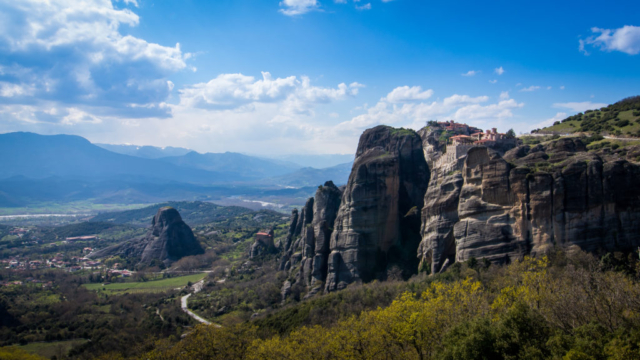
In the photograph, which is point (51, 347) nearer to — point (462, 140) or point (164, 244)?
point (164, 244)

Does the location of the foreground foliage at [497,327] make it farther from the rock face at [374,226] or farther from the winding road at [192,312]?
the winding road at [192,312]

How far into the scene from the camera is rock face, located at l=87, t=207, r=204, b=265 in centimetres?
12731

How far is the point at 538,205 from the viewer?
4375 cm

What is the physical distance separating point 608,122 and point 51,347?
337ft

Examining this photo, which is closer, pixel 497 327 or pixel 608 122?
pixel 497 327

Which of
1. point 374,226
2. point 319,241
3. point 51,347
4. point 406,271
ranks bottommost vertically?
point 51,347

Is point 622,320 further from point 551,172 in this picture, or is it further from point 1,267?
point 1,267

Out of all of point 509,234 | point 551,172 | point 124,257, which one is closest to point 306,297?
point 509,234

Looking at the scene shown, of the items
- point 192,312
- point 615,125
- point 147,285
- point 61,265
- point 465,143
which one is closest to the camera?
point 465,143

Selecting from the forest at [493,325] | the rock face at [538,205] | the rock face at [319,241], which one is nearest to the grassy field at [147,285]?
the rock face at [319,241]

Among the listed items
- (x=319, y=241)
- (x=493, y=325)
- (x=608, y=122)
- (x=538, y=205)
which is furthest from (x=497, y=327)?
(x=608, y=122)

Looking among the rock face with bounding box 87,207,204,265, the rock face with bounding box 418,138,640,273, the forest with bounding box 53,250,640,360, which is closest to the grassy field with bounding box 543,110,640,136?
the rock face with bounding box 418,138,640,273

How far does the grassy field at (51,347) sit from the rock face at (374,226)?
39.5 meters

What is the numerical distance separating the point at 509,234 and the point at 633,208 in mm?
12322
